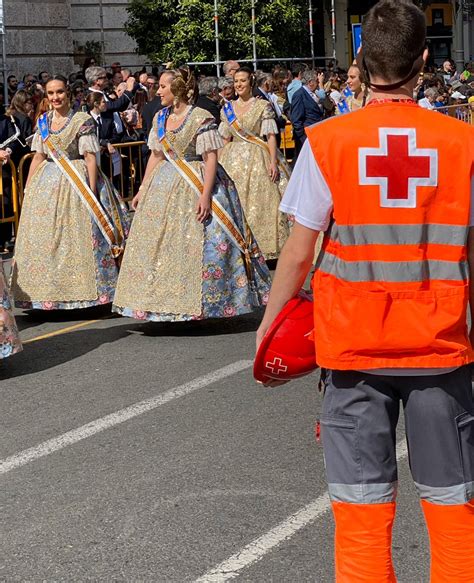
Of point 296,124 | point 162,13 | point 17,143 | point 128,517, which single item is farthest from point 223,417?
point 162,13

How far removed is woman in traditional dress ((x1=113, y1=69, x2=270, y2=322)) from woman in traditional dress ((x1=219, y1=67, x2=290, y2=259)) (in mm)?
2566

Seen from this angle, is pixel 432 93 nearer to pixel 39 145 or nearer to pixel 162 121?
pixel 39 145

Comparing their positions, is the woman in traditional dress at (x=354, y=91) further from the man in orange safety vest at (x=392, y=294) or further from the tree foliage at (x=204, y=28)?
the tree foliage at (x=204, y=28)

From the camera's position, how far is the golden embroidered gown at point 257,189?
443 inches

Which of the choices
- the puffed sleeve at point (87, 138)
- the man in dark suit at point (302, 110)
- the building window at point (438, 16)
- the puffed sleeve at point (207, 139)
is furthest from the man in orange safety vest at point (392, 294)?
the building window at point (438, 16)

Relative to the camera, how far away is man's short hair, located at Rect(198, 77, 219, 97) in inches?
623

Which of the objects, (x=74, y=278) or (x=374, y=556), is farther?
(x=74, y=278)

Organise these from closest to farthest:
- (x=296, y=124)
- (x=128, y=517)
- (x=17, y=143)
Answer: (x=128, y=517) < (x=17, y=143) < (x=296, y=124)

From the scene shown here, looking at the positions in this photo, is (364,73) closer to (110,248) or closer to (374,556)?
(374,556)

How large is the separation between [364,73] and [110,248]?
249 inches

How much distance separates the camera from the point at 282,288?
3.23 metres

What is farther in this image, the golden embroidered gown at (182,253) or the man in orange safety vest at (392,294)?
the golden embroidered gown at (182,253)

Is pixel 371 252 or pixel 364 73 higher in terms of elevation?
pixel 364 73

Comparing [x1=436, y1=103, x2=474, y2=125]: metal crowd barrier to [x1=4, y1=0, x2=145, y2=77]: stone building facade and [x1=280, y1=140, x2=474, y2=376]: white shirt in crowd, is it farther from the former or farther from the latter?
[x1=280, y1=140, x2=474, y2=376]: white shirt in crowd
